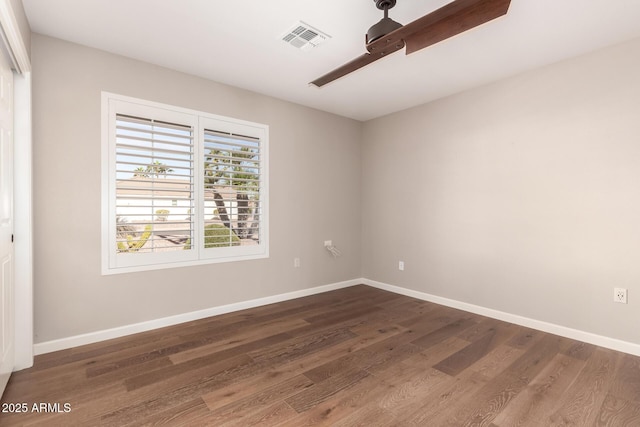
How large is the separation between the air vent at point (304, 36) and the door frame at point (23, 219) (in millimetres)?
1878

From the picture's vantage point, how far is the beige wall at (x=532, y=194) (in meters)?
2.63

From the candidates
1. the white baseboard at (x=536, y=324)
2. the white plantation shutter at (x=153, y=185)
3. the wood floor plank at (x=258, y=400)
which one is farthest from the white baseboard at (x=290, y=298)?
the wood floor plank at (x=258, y=400)

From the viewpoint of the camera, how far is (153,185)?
2.99 m

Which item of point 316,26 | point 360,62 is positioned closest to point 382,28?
point 360,62

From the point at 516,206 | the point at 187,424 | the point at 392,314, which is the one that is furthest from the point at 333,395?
the point at 516,206

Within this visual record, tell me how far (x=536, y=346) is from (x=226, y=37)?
370cm

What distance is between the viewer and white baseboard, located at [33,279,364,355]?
2551mm

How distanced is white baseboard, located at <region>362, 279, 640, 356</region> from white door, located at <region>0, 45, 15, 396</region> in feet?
12.8

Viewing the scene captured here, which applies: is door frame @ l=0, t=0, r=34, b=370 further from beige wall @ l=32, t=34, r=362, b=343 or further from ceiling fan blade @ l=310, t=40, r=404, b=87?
ceiling fan blade @ l=310, t=40, r=404, b=87

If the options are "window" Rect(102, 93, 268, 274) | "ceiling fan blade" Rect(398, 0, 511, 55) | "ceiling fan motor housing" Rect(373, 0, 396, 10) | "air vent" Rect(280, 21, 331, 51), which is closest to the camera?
"ceiling fan blade" Rect(398, 0, 511, 55)

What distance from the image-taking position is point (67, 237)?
2.61 metres

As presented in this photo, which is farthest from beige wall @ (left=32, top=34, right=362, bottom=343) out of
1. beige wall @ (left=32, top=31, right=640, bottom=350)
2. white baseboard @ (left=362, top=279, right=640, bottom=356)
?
white baseboard @ (left=362, top=279, right=640, bottom=356)

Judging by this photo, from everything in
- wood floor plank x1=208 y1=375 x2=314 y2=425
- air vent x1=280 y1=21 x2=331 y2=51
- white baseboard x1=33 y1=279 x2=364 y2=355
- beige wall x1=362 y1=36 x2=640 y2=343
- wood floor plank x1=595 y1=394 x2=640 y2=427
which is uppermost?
air vent x1=280 y1=21 x2=331 y2=51

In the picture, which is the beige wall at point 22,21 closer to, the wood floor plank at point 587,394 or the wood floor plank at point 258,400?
the wood floor plank at point 258,400
